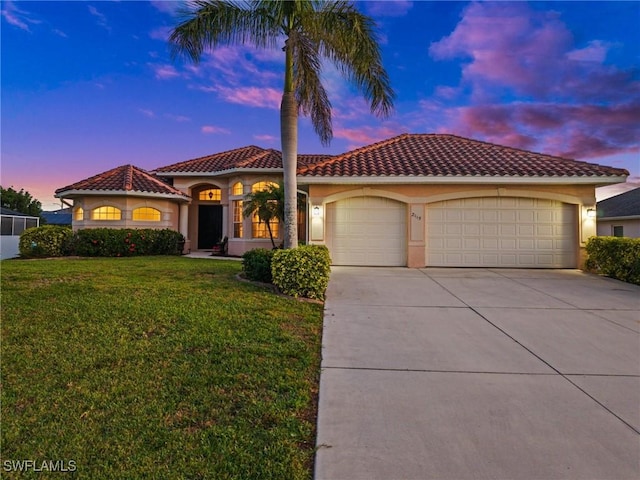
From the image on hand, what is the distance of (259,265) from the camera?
7867 mm

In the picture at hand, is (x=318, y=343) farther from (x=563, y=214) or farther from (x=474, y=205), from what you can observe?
(x=563, y=214)

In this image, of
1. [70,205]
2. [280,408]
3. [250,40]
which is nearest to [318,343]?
[280,408]

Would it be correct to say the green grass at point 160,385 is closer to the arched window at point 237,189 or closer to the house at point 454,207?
the house at point 454,207

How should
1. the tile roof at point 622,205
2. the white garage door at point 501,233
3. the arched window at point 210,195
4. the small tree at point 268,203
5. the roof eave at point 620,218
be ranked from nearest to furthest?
the white garage door at point 501,233 < the small tree at point 268,203 < the arched window at point 210,195 < the roof eave at point 620,218 < the tile roof at point 622,205

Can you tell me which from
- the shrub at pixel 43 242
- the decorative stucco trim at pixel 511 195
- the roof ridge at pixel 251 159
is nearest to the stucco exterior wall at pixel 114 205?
the shrub at pixel 43 242

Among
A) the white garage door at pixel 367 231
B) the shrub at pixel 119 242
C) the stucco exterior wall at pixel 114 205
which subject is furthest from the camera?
the stucco exterior wall at pixel 114 205

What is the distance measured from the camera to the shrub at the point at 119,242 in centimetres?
1420

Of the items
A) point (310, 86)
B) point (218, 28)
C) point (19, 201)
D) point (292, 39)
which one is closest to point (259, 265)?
point (310, 86)

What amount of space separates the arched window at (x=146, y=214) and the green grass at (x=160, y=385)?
1010cm

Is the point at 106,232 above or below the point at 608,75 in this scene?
below

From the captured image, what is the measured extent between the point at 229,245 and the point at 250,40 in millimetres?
10323

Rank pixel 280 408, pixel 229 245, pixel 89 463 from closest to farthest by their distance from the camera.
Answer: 1. pixel 89 463
2. pixel 280 408
3. pixel 229 245

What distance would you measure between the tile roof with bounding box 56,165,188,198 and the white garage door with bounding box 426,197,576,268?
503 inches

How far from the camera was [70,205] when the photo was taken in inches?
649
